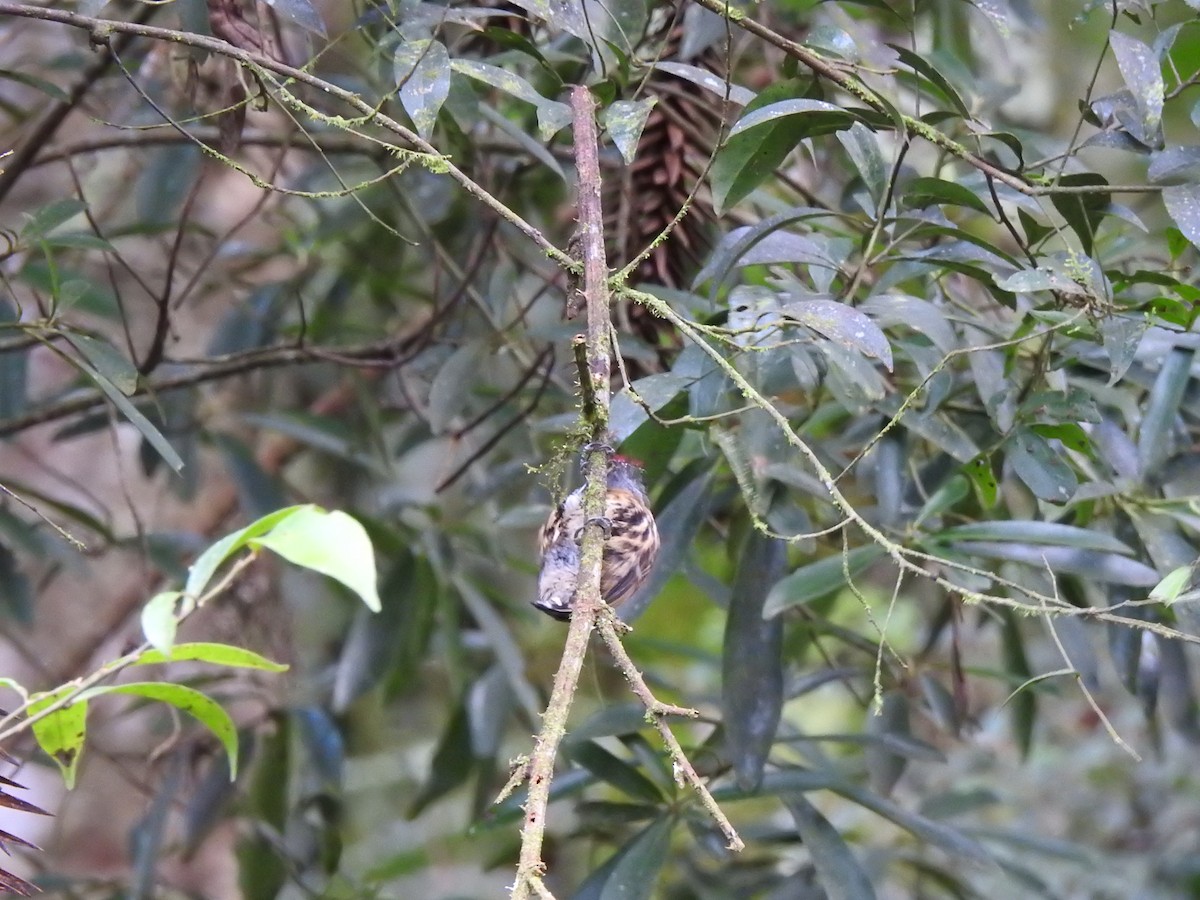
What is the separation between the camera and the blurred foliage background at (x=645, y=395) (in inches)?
45.8

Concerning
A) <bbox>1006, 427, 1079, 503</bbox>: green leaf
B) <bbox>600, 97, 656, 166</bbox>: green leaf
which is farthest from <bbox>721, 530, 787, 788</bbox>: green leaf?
<bbox>600, 97, 656, 166</bbox>: green leaf


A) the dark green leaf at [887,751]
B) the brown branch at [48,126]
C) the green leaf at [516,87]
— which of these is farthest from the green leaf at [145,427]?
the dark green leaf at [887,751]

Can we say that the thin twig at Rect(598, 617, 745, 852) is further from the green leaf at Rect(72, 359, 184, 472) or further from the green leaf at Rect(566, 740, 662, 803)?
the green leaf at Rect(566, 740, 662, 803)

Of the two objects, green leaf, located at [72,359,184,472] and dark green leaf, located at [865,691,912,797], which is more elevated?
green leaf, located at [72,359,184,472]

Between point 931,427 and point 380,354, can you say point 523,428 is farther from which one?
point 931,427

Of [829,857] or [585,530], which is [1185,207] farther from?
[829,857]

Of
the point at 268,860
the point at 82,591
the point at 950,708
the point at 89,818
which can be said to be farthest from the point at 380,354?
the point at 89,818

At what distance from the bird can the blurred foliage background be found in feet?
0.28

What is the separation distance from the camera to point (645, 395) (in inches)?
44.9

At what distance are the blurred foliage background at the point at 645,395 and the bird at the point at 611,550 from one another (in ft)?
0.28

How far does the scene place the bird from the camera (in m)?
1.09

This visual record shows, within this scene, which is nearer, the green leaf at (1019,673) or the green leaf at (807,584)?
the green leaf at (807,584)

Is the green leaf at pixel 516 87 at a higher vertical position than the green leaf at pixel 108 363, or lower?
higher

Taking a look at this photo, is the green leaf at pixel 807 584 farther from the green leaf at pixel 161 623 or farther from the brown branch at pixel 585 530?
the green leaf at pixel 161 623
